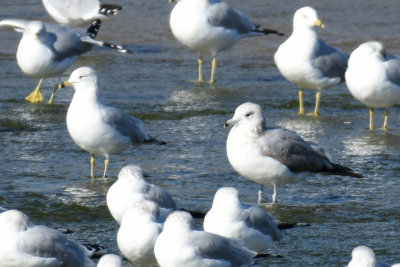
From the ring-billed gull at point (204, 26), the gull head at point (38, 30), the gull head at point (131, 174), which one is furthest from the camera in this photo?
the ring-billed gull at point (204, 26)

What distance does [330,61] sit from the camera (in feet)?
35.8

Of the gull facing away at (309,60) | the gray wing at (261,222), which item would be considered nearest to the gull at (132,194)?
the gray wing at (261,222)

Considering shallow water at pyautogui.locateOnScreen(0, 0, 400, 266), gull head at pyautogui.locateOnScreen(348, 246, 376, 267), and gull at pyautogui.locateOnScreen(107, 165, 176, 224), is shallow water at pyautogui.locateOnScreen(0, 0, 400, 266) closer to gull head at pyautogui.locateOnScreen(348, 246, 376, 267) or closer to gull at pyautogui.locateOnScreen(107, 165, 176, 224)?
gull at pyautogui.locateOnScreen(107, 165, 176, 224)

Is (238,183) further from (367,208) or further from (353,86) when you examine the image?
(353,86)

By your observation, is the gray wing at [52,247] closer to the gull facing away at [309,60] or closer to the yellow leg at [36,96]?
the gull facing away at [309,60]

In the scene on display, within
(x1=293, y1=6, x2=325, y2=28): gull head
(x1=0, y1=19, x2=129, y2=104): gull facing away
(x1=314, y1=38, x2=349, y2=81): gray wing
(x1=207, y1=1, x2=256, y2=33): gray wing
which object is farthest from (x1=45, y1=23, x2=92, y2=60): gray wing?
(x1=314, y1=38, x2=349, y2=81): gray wing

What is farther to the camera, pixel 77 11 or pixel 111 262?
pixel 77 11

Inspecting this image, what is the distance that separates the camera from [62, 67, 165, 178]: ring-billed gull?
828 cm

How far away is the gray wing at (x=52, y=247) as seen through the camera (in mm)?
5953

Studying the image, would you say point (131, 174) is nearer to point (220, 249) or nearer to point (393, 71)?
point (220, 249)

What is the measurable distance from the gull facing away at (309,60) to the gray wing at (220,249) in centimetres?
501

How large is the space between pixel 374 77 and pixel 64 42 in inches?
150

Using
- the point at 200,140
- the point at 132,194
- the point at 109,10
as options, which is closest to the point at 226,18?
the point at 109,10

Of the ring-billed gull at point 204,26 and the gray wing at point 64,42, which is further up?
the ring-billed gull at point 204,26
